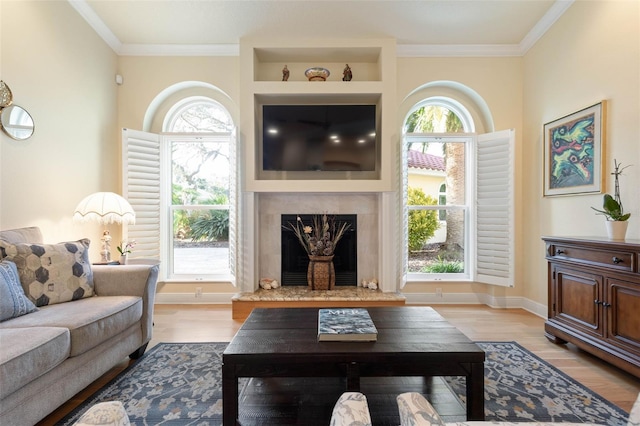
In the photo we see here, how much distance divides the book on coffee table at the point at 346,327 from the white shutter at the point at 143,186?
2.79m

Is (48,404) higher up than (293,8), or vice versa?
(293,8)

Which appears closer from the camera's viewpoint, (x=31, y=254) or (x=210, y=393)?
(x=210, y=393)

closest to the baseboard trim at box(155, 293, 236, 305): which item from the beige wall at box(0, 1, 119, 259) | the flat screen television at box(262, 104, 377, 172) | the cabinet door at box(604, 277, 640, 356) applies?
the beige wall at box(0, 1, 119, 259)

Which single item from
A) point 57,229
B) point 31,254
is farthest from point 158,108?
point 31,254

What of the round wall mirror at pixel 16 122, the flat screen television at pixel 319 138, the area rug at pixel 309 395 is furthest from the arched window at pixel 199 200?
the area rug at pixel 309 395

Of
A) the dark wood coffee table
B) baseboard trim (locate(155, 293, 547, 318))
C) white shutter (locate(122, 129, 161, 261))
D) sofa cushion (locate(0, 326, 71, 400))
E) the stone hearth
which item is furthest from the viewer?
baseboard trim (locate(155, 293, 547, 318))

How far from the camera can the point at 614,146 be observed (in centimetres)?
258

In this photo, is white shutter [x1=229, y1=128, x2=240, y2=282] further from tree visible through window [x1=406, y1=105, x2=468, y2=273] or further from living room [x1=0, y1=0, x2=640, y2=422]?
tree visible through window [x1=406, y1=105, x2=468, y2=273]

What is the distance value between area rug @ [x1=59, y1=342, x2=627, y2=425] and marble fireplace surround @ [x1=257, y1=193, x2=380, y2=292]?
1.69 meters

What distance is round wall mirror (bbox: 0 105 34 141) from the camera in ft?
7.60

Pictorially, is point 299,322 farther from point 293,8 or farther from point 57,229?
point 293,8

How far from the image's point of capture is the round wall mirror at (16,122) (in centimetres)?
232

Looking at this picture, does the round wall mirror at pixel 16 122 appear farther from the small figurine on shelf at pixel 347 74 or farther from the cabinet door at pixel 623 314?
the cabinet door at pixel 623 314

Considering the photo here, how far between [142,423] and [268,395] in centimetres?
67
